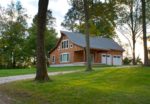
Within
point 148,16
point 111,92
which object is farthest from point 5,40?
point 111,92

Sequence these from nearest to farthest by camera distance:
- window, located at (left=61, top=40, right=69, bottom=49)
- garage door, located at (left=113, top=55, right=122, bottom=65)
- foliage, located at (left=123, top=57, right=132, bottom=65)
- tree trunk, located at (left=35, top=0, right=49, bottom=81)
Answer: tree trunk, located at (left=35, top=0, right=49, bottom=81)
window, located at (left=61, top=40, right=69, bottom=49)
garage door, located at (left=113, top=55, right=122, bottom=65)
foliage, located at (left=123, top=57, right=132, bottom=65)

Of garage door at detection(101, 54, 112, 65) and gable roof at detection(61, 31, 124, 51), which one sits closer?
gable roof at detection(61, 31, 124, 51)

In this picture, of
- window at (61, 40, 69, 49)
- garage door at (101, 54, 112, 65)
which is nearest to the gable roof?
garage door at (101, 54, 112, 65)

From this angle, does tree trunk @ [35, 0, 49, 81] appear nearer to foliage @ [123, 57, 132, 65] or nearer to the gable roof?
the gable roof

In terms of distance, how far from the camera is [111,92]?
16016mm

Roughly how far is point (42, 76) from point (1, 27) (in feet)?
Result: 167

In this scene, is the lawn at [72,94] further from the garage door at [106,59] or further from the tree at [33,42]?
the tree at [33,42]

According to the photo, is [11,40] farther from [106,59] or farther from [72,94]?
[72,94]

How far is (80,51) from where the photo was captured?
61.7m

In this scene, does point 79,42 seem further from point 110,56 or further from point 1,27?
point 1,27

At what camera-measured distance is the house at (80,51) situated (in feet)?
200

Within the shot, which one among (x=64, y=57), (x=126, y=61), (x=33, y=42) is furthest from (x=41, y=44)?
(x=126, y=61)

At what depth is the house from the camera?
61009 millimetres

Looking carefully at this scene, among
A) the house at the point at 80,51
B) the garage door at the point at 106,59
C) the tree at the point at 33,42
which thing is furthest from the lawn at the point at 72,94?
the tree at the point at 33,42
